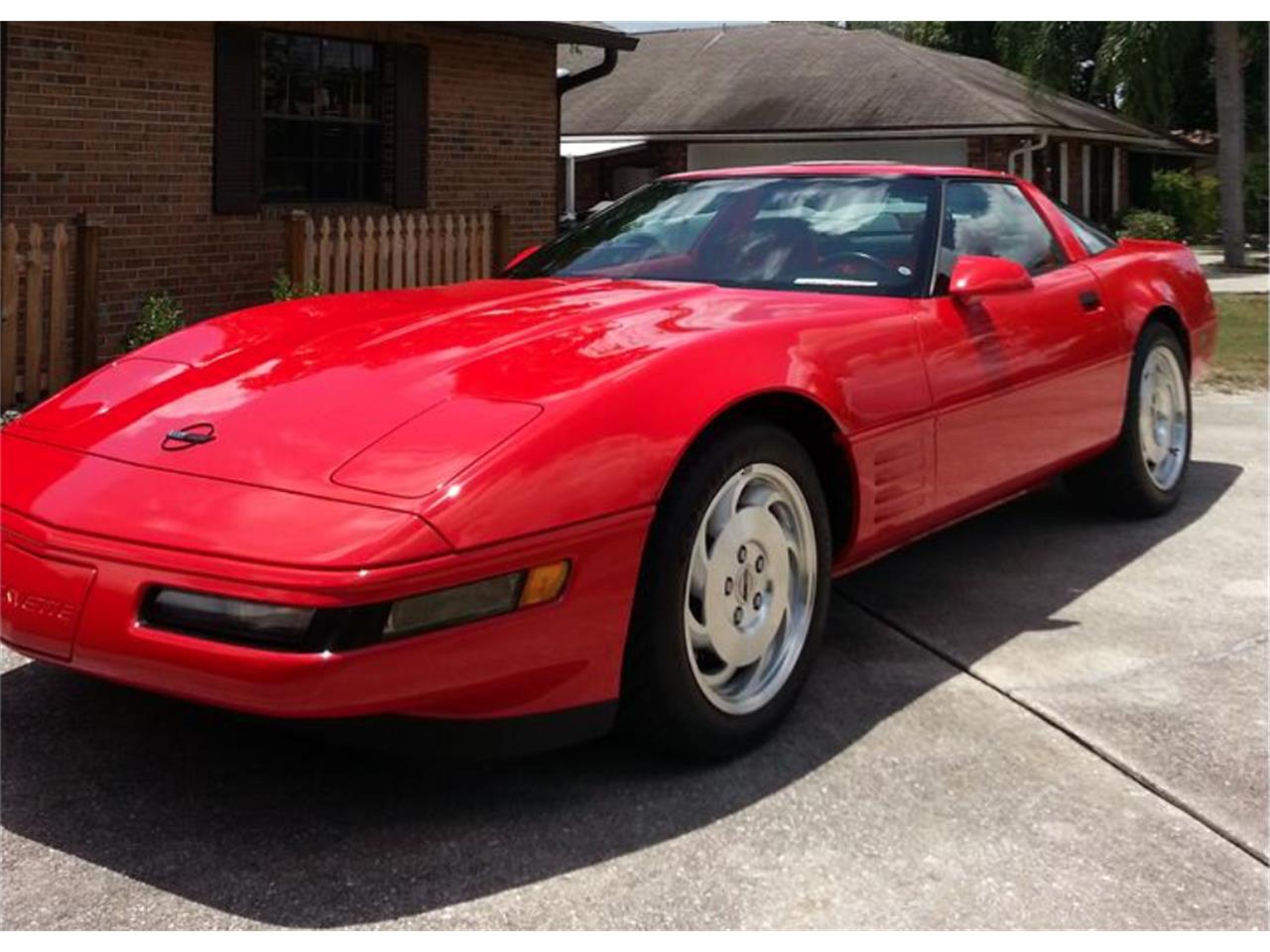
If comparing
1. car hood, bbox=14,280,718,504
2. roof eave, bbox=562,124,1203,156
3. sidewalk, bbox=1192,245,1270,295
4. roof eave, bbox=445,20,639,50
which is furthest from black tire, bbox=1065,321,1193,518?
roof eave, bbox=562,124,1203,156

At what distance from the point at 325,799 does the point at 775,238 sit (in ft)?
6.96

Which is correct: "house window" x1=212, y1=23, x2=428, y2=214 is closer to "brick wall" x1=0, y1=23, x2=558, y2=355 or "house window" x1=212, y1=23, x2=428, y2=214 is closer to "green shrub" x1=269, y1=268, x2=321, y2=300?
"brick wall" x1=0, y1=23, x2=558, y2=355

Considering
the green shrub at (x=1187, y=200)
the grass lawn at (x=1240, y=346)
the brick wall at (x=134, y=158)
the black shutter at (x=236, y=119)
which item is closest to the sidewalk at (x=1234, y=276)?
the green shrub at (x=1187, y=200)

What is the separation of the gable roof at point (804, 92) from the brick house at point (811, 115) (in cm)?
4

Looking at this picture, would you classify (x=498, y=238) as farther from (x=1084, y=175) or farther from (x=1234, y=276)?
(x=1084, y=175)

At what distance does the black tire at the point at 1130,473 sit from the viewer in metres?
5.27

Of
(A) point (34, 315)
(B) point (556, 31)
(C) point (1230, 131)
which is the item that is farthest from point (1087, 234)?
(C) point (1230, 131)

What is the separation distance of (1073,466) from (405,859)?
3.07 m

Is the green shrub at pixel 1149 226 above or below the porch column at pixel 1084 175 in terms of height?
below

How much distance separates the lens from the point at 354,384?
308cm

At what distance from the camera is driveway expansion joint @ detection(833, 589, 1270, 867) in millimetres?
2897

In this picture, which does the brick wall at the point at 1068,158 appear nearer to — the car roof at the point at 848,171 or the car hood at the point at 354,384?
the car roof at the point at 848,171

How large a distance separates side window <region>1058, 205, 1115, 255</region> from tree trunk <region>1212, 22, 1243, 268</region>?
71.6 ft

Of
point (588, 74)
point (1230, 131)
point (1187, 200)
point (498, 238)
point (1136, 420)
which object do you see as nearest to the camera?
point (1136, 420)
